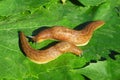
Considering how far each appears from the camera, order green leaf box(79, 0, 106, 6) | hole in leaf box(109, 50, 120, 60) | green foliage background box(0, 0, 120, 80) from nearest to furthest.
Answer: green foliage background box(0, 0, 120, 80) → hole in leaf box(109, 50, 120, 60) → green leaf box(79, 0, 106, 6)

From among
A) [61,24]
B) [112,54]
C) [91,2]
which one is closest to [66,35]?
[61,24]

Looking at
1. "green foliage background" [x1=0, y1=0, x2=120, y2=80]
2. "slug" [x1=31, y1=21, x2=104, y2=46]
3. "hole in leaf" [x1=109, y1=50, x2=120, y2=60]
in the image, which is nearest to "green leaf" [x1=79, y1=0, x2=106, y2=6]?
"green foliage background" [x1=0, y1=0, x2=120, y2=80]

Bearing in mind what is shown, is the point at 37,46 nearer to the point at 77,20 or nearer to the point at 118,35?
the point at 77,20

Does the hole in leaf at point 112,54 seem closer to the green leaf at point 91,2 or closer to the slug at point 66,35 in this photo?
the slug at point 66,35

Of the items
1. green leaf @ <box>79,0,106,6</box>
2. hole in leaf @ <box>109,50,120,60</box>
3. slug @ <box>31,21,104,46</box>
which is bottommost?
hole in leaf @ <box>109,50,120,60</box>

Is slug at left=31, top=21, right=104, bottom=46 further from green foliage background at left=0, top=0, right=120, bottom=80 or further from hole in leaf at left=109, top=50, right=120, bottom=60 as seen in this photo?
hole in leaf at left=109, top=50, right=120, bottom=60

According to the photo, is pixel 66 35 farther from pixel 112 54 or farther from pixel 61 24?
pixel 112 54

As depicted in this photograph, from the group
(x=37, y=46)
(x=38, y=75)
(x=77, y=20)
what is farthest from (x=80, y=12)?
(x=38, y=75)
